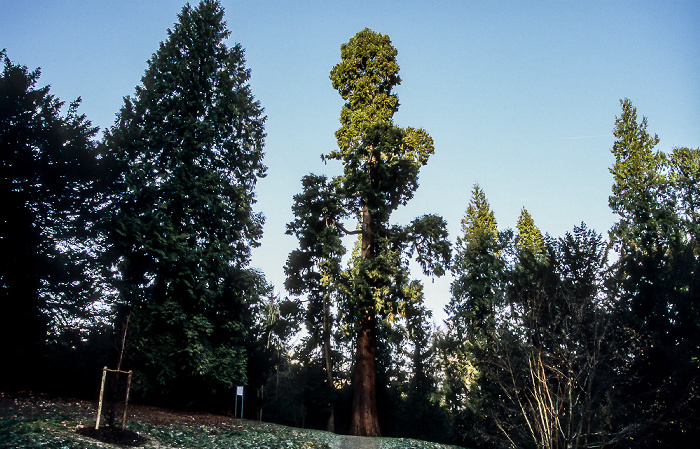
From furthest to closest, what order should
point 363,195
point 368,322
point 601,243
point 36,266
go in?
point 601,243, point 363,195, point 368,322, point 36,266

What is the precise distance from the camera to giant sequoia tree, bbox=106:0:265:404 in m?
15.2

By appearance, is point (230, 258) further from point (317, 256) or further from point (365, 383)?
point (365, 383)

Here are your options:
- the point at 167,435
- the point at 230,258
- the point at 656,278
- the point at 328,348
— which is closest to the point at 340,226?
the point at 230,258

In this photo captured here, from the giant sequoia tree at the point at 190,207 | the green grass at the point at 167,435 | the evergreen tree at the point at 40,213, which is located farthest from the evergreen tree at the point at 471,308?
the evergreen tree at the point at 40,213

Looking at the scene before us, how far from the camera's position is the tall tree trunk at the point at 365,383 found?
15.0 meters

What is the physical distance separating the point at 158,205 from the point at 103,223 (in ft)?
6.92

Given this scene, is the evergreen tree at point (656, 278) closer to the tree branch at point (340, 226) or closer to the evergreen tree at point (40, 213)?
the tree branch at point (340, 226)

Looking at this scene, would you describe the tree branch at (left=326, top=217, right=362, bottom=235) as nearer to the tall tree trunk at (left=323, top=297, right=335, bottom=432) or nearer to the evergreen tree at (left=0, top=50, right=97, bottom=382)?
the tall tree trunk at (left=323, top=297, right=335, bottom=432)

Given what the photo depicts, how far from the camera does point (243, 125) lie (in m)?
19.8

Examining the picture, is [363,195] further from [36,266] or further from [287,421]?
[287,421]

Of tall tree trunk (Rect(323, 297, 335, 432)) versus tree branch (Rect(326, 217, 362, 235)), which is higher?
tree branch (Rect(326, 217, 362, 235))

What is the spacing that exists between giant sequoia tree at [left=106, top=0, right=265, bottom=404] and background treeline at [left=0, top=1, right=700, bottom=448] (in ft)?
0.26

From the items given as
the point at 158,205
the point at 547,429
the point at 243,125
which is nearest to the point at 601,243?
the point at 547,429

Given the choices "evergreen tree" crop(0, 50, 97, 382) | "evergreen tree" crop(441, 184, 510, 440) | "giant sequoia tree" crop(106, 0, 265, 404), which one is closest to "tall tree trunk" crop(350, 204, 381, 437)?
"giant sequoia tree" crop(106, 0, 265, 404)
